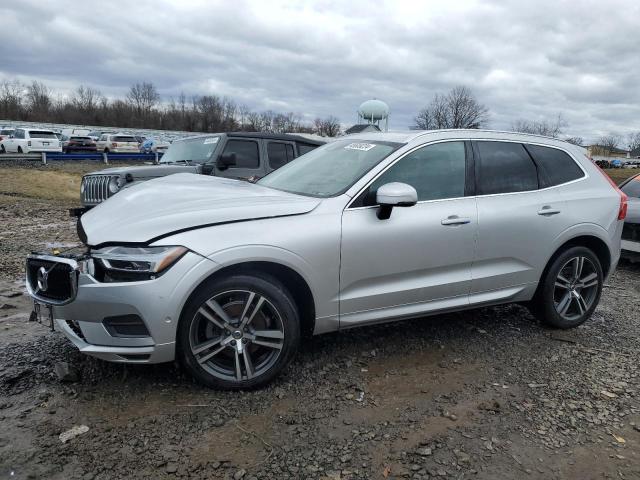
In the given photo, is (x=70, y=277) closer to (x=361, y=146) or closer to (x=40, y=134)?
(x=361, y=146)

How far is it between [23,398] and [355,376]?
212cm


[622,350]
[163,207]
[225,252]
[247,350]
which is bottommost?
[622,350]

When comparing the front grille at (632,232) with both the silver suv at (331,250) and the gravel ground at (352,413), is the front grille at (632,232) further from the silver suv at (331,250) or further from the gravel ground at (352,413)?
the gravel ground at (352,413)

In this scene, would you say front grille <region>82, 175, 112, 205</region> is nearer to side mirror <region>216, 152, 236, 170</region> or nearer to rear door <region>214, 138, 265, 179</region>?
side mirror <region>216, 152, 236, 170</region>

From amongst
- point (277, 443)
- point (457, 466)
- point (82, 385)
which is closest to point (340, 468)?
point (277, 443)

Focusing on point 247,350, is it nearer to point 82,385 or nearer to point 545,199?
point 82,385

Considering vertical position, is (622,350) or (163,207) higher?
(163,207)

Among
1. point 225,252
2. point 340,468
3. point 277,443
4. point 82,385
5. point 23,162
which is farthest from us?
point 23,162

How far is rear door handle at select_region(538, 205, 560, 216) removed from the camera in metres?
4.21

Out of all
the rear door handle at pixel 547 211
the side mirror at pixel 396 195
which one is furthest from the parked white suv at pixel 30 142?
the rear door handle at pixel 547 211

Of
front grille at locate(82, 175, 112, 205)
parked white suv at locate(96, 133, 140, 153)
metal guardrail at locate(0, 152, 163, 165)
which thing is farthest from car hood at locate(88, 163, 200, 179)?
parked white suv at locate(96, 133, 140, 153)

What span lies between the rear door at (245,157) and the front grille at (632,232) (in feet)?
18.1

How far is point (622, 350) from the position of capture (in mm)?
4293

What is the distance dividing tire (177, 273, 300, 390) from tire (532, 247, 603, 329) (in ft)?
8.02
